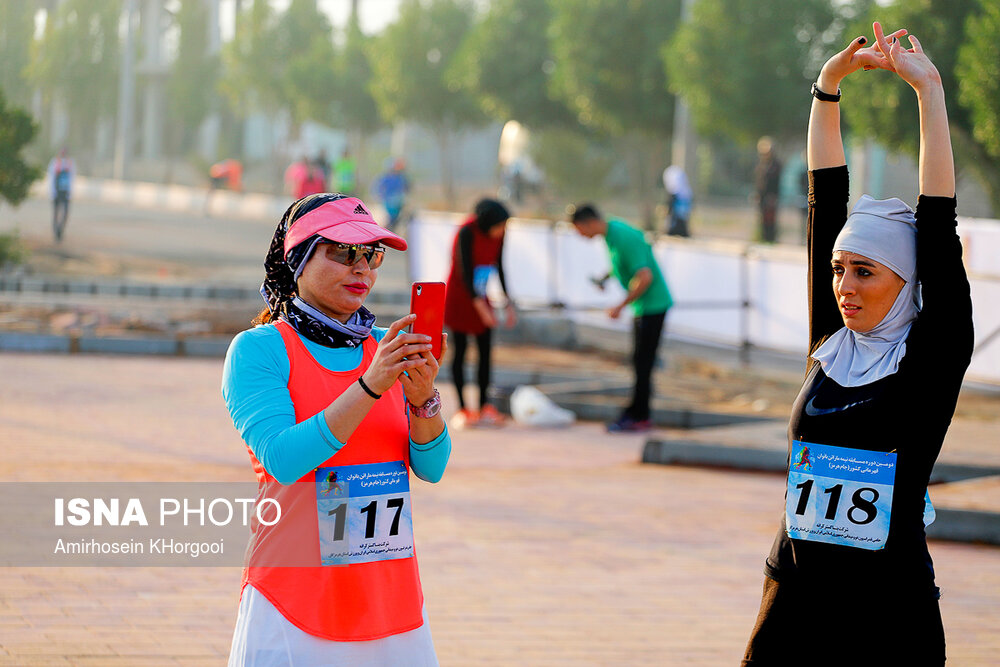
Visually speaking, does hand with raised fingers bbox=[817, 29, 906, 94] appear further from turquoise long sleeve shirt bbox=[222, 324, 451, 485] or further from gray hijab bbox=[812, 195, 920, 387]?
turquoise long sleeve shirt bbox=[222, 324, 451, 485]

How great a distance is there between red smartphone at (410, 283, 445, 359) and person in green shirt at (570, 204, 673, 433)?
23.5 ft

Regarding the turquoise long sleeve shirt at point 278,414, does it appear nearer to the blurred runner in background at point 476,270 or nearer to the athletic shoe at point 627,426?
the blurred runner in background at point 476,270

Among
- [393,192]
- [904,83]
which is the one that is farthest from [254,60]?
[904,83]

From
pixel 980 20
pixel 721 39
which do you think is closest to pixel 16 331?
pixel 980 20

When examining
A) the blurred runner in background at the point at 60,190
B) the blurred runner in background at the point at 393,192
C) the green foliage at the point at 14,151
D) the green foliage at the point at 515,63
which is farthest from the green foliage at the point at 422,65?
the green foliage at the point at 14,151

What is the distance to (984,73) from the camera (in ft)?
70.1

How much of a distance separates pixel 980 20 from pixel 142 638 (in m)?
20.0

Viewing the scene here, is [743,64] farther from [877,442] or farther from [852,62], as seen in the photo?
[877,442]

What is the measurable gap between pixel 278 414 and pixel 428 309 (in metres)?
0.38

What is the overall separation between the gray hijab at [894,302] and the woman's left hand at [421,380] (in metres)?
0.95

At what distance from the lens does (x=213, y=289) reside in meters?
19.6

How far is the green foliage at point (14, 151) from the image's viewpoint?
62.5 ft

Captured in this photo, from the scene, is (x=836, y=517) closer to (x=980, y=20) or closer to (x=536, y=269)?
(x=536, y=269)

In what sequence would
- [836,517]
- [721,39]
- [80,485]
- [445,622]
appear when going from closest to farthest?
[836,517] < [445,622] < [80,485] < [721,39]
